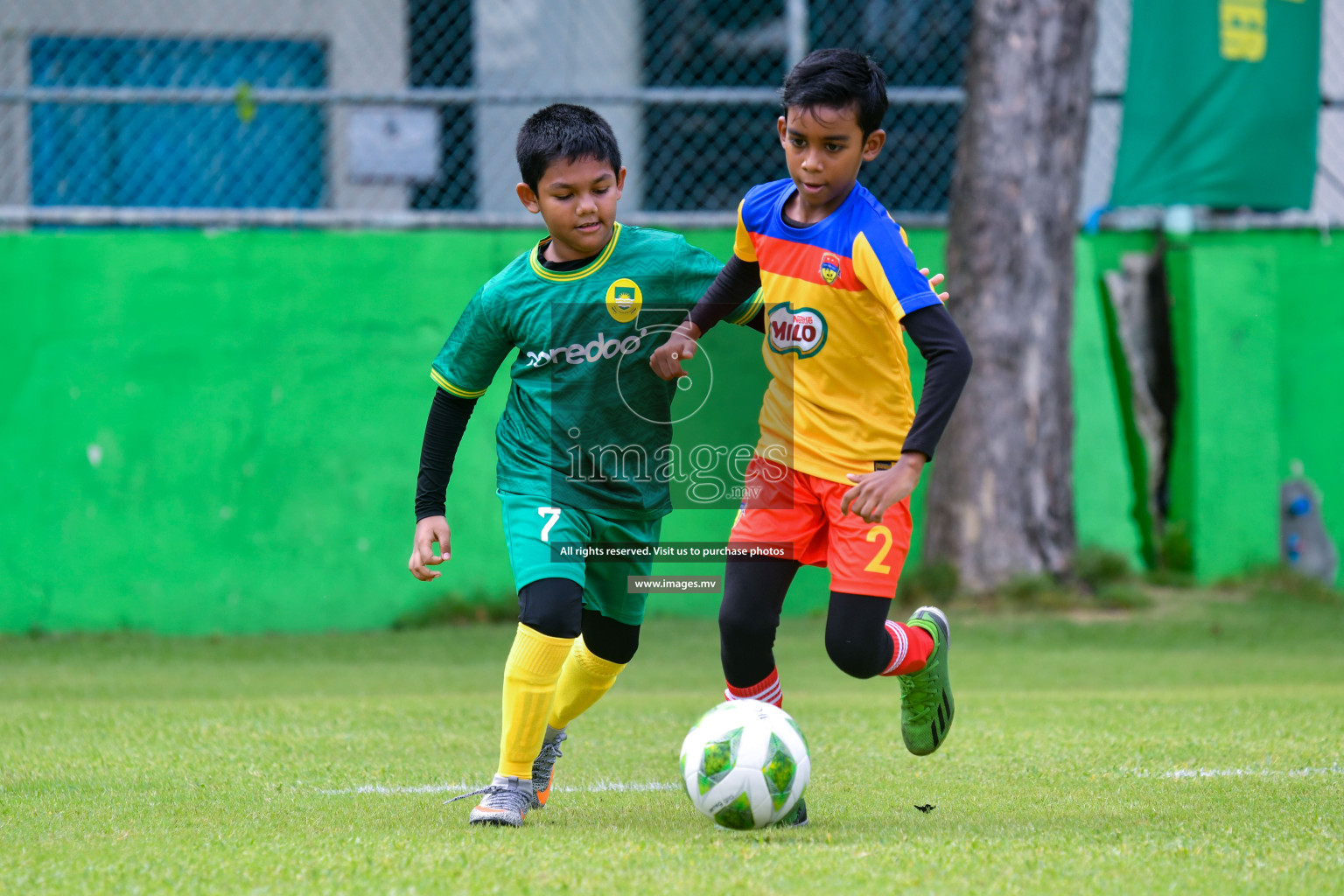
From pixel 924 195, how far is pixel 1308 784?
6.88 meters

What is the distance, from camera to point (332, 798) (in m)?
3.82

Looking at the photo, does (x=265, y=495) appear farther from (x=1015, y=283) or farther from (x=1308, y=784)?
(x=1308, y=784)

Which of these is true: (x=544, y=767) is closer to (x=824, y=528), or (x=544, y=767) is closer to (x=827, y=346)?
(x=824, y=528)

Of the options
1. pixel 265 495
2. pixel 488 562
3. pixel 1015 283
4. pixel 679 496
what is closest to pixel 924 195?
pixel 1015 283

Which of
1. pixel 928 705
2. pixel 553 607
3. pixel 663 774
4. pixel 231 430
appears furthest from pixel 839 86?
pixel 231 430

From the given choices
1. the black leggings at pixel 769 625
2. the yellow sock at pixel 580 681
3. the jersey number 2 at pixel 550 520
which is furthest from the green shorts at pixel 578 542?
the black leggings at pixel 769 625

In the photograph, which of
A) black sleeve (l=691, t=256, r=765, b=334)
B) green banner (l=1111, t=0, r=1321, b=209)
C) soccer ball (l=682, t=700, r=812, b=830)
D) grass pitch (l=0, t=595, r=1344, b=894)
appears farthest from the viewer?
green banner (l=1111, t=0, r=1321, b=209)

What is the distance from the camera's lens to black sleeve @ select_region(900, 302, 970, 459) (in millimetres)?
3344

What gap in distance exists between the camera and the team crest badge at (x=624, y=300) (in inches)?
149

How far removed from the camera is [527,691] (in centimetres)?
354

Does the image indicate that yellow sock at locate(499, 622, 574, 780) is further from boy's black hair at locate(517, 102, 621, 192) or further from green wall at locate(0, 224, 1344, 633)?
green wall at locate(0, 224, 1344, 633)

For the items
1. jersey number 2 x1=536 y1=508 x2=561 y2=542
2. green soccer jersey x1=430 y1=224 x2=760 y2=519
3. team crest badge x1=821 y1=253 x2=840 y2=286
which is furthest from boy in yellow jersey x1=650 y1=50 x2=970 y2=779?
jersey number 2 x1=536 y1=508 x2=561 y2=542

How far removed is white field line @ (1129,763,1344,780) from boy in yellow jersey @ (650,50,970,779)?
716 mm

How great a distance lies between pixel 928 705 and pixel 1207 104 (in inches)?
258
